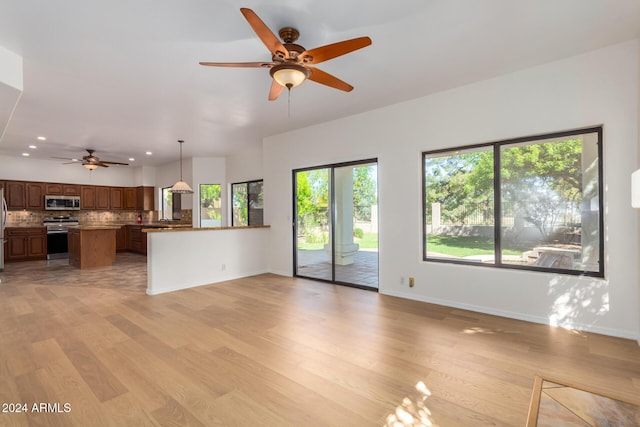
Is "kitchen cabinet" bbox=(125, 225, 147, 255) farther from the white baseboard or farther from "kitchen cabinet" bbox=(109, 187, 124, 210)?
the white baseboard

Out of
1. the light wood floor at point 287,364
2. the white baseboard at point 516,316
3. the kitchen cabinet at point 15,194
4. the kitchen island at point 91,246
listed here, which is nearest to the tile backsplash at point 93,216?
the kitchen cabinet at point 15,194

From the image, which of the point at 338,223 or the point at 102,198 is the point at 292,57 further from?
the point at 102,198

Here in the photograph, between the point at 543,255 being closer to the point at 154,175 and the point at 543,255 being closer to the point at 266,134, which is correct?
the point at 266,134

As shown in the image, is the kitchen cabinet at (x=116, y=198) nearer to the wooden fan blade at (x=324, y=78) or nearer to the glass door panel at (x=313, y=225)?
the glass door panel at (x=313, y=225)

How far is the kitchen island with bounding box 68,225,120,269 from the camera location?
6.65 m

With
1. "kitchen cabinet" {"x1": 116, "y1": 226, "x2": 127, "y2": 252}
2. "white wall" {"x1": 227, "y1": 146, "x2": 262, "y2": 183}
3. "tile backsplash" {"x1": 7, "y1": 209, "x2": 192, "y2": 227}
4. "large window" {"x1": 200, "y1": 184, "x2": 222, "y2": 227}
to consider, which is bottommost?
"kitchen cabinet" {"x1": 116, "y1": 226, "x2": 127, "y2": 252}

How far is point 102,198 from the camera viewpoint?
912 cm

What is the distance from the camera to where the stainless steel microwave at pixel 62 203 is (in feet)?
26.3

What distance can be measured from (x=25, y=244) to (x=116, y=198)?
2457 millimetres

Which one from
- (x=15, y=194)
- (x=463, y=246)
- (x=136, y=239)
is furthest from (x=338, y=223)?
(x=15, y=194)

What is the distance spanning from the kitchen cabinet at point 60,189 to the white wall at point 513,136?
769 centimetres

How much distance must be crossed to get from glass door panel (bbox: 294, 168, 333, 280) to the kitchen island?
4655 millimetres

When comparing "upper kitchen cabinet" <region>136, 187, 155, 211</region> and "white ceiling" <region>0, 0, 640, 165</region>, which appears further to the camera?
"upper kitchen cabinet" <region>136, 187, 155, 211</region>

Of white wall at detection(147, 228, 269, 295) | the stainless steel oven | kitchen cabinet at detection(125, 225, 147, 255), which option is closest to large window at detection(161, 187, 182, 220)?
kitchen cabinet at detection(125, 225, 147, 255)
